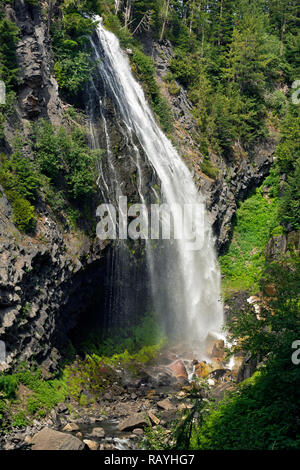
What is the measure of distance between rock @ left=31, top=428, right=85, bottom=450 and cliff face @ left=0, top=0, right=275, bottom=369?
2.73 metres

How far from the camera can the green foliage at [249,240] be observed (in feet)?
101

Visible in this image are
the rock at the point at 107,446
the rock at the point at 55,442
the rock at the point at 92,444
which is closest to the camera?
the rock at the point at 55,442

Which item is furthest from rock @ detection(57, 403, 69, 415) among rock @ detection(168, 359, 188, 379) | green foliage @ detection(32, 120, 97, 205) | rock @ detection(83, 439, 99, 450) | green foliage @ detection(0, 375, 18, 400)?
green foliage @ detection(32, 120, 97, 205)

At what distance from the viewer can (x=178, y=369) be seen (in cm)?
1953

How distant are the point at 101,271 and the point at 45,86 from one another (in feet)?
29.8

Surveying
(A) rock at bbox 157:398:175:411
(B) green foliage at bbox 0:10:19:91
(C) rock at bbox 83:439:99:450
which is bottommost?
(A) rock at bbox 157:398:175:411

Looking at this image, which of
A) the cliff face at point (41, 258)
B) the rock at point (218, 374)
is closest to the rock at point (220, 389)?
the rock at point (218, 374)

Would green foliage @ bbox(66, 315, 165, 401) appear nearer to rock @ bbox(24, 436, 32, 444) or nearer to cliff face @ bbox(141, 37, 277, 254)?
rock @ bbox(24, 436, 32, 444)

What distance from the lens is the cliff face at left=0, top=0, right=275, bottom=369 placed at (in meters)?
14.2

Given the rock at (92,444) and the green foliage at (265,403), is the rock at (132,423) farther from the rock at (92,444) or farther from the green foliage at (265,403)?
the green foliage at (265,403)

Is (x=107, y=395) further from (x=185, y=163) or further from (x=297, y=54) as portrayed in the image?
(x=297, y=54)

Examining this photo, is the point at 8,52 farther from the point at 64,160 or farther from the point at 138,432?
the point at 138,432

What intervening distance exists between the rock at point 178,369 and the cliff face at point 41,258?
459 centimetres

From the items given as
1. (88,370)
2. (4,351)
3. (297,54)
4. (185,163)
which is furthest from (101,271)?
(297,54)
